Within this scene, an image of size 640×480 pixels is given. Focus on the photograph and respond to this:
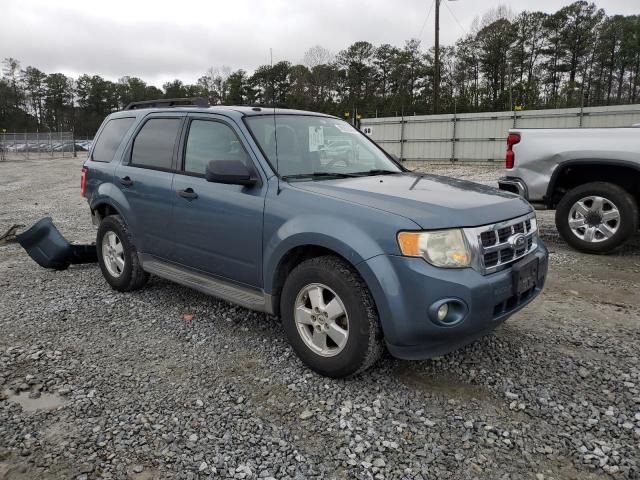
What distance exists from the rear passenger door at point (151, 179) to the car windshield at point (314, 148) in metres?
0.94

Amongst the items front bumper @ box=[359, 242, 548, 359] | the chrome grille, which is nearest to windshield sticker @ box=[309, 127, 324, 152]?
front bumper @ box=[359, 242, 548, 359]

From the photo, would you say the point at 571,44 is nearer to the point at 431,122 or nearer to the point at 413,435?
the point at 431,122

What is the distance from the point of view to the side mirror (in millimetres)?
3369

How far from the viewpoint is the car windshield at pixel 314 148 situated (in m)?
3.70

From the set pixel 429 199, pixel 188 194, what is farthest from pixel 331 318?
pixel 188 194

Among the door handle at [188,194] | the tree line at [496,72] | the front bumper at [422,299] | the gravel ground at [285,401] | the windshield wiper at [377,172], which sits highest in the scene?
the tree line at [496,72]

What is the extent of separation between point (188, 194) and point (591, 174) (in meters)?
5.07

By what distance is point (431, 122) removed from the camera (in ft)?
75.5

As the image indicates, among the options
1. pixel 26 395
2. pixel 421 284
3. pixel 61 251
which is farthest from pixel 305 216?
pixel 61 251

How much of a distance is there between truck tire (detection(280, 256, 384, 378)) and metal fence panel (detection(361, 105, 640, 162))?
18.2 m

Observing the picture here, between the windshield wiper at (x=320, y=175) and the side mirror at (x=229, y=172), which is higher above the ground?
the side mirror at (x=229, y=172)

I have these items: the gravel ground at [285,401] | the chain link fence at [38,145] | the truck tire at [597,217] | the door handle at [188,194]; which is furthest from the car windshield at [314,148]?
the chain link fence at [38,145]

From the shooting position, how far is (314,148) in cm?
395

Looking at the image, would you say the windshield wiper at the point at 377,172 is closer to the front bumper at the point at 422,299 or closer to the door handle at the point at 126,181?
the front bumper at the point at 422,299
